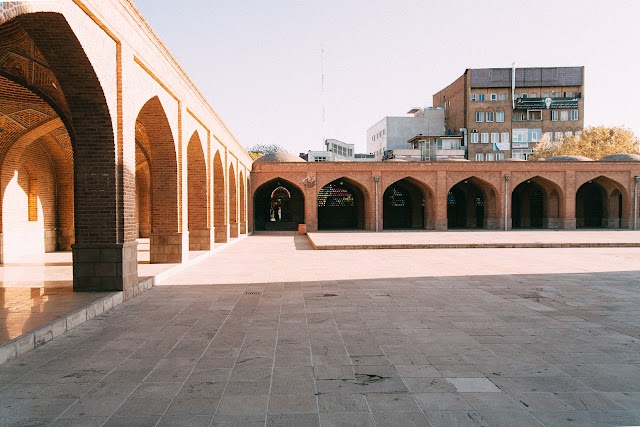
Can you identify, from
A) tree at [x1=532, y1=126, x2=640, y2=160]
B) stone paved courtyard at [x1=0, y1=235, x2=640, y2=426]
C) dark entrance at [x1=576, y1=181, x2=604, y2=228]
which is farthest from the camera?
tree at [x1=532, y1=126, x2=640, y2=160]

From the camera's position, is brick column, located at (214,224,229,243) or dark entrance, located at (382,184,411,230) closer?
brick column, located at (214,224,229,243)

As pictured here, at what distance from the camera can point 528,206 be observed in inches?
Result: 1147

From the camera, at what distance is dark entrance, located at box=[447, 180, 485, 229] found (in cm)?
2917

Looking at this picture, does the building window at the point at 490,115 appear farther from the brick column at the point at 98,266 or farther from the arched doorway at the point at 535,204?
the brick column at the point at 98,266

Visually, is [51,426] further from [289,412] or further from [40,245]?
[40,245]

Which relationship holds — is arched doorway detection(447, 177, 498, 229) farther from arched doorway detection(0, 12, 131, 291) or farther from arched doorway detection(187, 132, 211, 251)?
arched doorway detection(0, 12, 131, 291)

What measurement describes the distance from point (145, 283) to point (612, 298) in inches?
286

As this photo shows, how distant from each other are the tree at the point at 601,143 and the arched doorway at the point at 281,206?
23.4 meters

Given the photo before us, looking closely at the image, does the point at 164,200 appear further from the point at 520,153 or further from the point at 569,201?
the point at 520,153

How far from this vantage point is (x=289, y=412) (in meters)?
3.16

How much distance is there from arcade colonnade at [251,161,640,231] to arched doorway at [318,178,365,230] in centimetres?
6

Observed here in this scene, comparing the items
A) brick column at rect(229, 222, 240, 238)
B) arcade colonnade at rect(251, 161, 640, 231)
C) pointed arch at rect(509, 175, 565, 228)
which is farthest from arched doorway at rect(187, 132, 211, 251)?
pointed arch at rect(509, 175, 565, 228)

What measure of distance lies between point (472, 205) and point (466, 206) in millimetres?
392

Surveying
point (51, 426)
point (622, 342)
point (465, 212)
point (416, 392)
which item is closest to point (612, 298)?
point (622, 342)
